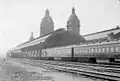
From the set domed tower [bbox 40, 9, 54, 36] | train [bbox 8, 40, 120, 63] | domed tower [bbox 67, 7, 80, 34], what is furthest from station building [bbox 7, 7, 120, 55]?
domed tower [bbox 40, 9, 54, 36]

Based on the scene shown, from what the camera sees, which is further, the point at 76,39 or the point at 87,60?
the point at 76,39

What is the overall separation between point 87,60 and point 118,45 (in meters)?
9.38

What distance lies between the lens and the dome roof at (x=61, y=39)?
7231 centimetres

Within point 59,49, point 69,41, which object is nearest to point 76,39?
point 69,41

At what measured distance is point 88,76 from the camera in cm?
1338

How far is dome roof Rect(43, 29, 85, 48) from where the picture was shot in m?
72.3

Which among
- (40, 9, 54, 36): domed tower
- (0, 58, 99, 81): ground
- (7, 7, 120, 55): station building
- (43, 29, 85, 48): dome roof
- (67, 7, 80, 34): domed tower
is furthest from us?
(40, 9, 54, 36): domed tower

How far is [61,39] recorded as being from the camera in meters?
76.0

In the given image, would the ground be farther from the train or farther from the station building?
the station building

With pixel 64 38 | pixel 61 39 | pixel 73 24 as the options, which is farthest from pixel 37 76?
pixel 73 24

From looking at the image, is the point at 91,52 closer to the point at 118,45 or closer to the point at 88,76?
the point at 118,45

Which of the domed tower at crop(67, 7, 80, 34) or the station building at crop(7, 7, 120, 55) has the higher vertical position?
the domed tower at crop(67, 7, 80, 34)

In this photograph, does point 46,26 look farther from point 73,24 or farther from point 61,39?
point 61,39

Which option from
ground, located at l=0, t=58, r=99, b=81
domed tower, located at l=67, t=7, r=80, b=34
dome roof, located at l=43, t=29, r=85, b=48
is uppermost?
domed tower, located at l=67, t=7, r=80, b=34
